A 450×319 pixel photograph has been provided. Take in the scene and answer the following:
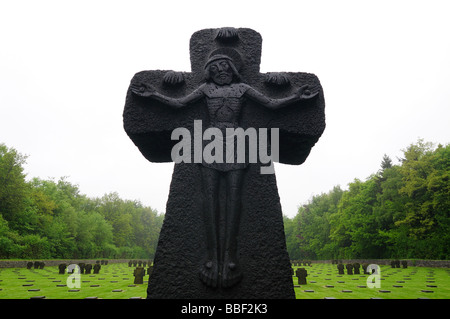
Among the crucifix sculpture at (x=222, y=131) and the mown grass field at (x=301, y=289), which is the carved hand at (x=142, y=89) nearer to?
the crucifix sculpture at (x=222, y=131)

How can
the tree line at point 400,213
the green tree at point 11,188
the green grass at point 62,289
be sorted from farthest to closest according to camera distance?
the green tree at point 11,188, the tree line at point 400,213, the green grass at point 62,289

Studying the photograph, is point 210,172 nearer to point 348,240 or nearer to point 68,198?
point 348,240

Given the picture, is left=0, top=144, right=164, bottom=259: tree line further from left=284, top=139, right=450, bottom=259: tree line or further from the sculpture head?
left=284, top=139, right=450, bottom=259: tree line

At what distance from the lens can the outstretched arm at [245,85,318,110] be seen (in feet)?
10.3

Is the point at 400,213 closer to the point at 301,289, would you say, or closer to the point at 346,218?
the point at 346,218

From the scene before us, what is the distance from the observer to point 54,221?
37.8 m

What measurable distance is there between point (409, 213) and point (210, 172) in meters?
29.6

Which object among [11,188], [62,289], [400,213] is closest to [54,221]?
[11,188]

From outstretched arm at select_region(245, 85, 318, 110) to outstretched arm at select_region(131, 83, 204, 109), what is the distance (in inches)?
21.4

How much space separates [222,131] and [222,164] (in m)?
0.35

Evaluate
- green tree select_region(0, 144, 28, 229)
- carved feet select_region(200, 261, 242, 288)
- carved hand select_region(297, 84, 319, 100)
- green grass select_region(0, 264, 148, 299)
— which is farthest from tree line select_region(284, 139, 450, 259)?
green tree select_region(0, 144, 28, 229)

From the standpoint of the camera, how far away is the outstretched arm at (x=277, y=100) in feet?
10.3

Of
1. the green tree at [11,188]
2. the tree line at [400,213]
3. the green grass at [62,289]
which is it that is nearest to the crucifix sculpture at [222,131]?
the green grass at [62,289]

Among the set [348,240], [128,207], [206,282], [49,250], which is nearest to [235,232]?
[206,282]
